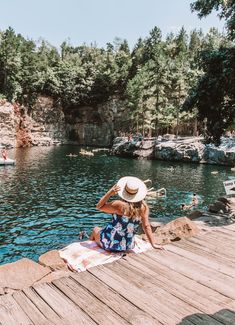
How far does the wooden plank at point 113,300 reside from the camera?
194 inches

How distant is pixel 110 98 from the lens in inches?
3681

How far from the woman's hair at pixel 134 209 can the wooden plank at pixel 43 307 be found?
10.1 feet

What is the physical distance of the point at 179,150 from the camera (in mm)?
62500

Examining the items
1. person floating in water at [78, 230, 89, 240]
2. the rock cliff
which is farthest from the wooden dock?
the rock cliff

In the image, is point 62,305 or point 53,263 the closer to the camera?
point 62,305

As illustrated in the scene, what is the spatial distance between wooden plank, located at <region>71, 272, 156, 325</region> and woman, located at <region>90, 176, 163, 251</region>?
201 centimetres

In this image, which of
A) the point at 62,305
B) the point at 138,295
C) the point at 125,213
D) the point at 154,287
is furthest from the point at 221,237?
the point at 62,305

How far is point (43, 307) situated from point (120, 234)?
3.36 meters

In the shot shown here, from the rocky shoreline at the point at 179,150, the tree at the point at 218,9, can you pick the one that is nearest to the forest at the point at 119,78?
the rocky shoreline at the point at 179,150

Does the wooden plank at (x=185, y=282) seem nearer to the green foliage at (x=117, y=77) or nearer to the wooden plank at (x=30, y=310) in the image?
the wooden plank at (x=30, y=310)

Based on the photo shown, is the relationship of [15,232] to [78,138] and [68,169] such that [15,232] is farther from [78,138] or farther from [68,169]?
[78,138]

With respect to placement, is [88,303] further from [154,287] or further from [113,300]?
[154,287]

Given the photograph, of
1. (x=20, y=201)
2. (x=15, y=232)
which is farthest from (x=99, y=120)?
(x=15, y=232)

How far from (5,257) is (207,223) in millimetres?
10630
